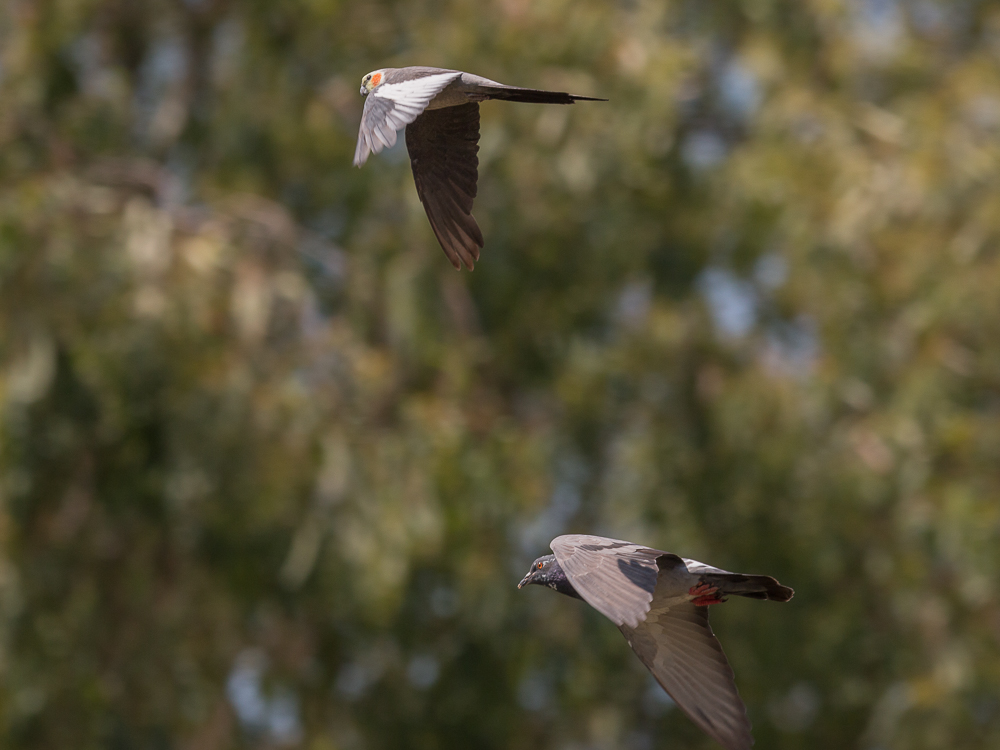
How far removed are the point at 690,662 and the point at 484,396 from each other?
6.66 m

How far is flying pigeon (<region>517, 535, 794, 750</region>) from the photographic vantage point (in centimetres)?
443

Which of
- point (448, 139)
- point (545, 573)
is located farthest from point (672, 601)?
point (448, 139)

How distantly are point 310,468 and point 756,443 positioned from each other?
316 centimetres

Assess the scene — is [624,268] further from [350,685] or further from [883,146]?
[350,685]

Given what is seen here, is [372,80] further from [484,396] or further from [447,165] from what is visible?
[484,396]

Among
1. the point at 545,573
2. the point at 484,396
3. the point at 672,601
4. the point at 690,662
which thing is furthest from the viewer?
the point at 484,396

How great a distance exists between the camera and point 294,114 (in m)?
12.5

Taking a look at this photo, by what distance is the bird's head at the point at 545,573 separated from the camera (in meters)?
5.75

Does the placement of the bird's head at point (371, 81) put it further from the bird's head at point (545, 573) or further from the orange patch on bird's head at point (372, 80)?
the bird's head at point (545, 573)

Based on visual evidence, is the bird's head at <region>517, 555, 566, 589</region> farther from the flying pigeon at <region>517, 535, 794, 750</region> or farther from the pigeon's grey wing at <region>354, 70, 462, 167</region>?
the pigeon's grey wing at <region>354, 70, 462, 167</region>

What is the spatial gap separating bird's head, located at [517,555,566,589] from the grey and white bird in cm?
111

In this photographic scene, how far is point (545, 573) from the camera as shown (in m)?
5.87

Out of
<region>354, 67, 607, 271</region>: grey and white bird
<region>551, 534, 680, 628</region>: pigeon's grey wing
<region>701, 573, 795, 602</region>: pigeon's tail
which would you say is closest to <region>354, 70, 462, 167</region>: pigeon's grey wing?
<region>354, 67, 607, 271</region>: grey and white bird

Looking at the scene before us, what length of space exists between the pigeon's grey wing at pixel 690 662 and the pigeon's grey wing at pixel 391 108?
5.57 feet
